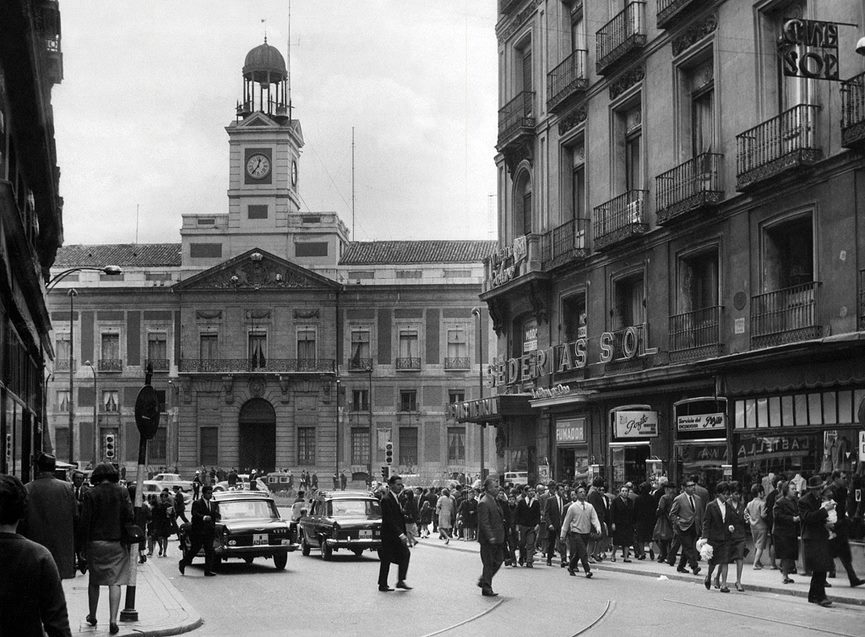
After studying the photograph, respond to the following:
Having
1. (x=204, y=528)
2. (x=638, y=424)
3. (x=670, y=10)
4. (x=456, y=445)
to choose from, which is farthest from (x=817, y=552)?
(x=456, y=445)

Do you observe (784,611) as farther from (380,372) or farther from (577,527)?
(380,372)

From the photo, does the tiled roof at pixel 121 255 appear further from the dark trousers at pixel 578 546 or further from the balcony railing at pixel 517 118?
the dark trousers at pixel 578 546

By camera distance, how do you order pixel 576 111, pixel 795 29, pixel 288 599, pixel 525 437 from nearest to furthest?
1. pixel 288 599
2. pixel 795 29
3. pixel 576 111
4. pixel 525 437

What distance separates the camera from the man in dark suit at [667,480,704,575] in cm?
2325

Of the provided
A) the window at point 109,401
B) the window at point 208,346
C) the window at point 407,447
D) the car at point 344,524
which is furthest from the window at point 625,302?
the window at point 109,401

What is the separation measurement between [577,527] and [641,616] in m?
7.53

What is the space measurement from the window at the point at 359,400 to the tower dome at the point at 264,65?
22.1 meters

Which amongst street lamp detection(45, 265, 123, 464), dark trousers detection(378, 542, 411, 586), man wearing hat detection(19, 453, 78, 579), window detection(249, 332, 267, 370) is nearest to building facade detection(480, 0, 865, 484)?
dark trousers detection(378, 542, 411, 586)

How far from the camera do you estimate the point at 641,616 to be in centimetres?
1602

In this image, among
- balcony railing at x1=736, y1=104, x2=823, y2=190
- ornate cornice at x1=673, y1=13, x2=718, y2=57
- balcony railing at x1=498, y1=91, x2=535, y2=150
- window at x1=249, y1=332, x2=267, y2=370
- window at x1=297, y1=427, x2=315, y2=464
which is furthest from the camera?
window at x1=249, y1=332, x2=267, y2=370

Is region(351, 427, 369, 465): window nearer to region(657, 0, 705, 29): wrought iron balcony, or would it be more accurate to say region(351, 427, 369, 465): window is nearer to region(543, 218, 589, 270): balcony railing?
region(543, 218, 589, 270): balcony railing

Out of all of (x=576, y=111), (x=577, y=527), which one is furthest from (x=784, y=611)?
(x=576, y=111)

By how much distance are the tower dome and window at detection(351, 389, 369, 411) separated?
22119 mm

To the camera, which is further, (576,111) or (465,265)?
(465,265)
